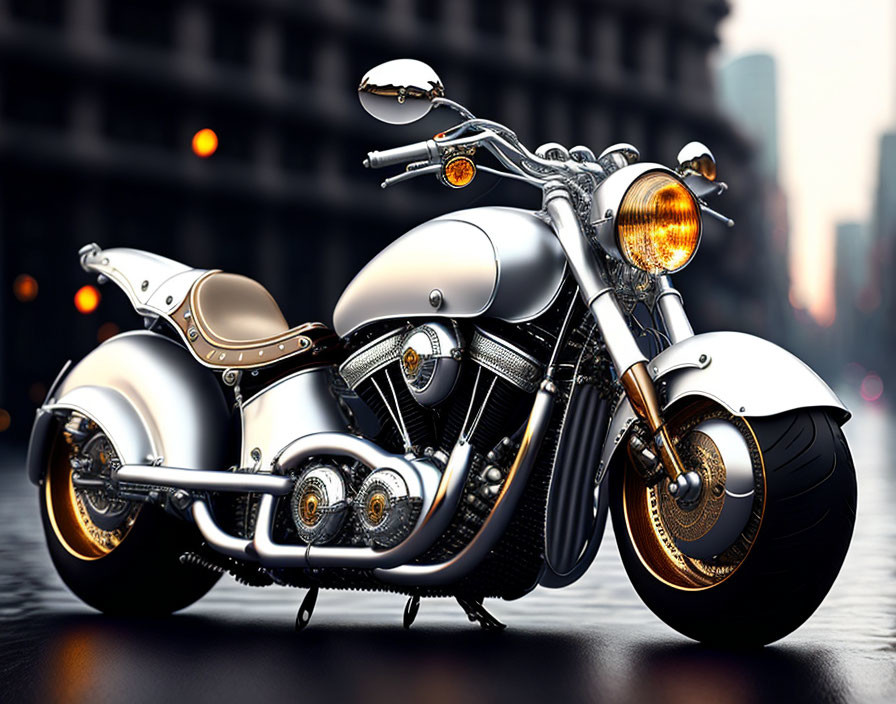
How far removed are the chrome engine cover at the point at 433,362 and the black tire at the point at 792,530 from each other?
46.2 inches

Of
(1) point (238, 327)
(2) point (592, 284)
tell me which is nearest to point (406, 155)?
(2) point (592, 284)

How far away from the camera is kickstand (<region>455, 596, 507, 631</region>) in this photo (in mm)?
5648

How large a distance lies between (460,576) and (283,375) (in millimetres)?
1396

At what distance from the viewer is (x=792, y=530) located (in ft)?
15.1

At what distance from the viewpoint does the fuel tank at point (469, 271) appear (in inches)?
206

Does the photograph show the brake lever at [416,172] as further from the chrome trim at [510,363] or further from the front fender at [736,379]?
the front fender at [736,379]

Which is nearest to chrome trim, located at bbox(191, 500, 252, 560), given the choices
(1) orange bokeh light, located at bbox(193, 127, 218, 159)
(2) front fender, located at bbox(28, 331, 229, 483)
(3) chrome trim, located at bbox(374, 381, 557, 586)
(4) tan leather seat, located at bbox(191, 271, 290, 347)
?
(2) front fender, located at bbox(28, 331, 229, 483)

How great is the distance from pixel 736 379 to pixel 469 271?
1108 millimetres

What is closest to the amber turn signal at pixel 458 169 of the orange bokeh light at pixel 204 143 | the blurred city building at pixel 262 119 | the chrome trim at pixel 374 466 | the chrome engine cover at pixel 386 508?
the chrome trim at pixel 374 466

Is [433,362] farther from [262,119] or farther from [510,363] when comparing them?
[262,119]

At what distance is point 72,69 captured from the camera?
41312 mm

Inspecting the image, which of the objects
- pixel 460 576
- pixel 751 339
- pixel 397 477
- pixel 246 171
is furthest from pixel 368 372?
pixel 246 171

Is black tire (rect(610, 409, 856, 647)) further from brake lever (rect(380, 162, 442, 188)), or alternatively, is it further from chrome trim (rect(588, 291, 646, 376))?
brake lever (rect(380, 162, 442, 188))

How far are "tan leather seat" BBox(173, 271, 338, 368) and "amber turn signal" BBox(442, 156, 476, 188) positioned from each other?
95cm
